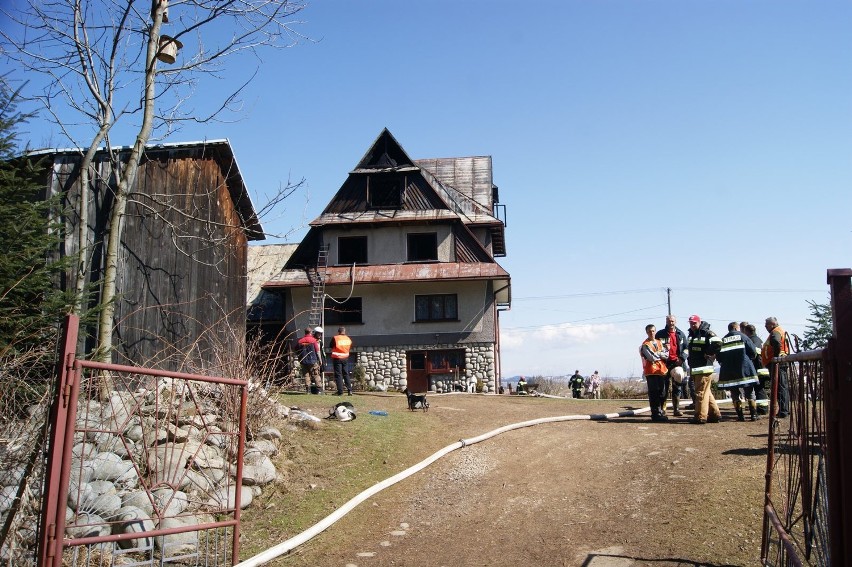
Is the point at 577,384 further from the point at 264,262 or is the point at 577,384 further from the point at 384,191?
the point at 264,262

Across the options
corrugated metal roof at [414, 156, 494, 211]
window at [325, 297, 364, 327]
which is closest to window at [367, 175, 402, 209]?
corrugated metal roof at [414, 156, 494, 211]

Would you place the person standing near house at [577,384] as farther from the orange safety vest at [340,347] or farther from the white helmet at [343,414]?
the white helmet at [343,414]

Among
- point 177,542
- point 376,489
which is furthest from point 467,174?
point 177,542

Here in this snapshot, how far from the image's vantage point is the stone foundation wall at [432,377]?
1128 inches

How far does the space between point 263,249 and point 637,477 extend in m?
29.0

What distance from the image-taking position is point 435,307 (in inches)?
1161

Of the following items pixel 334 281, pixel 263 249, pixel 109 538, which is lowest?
pixel 109 538

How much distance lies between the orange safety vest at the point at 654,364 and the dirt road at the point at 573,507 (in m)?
1.51

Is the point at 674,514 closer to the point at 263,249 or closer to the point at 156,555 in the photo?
the point at 156,555

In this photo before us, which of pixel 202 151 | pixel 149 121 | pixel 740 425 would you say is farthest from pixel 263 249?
pixel 740 425

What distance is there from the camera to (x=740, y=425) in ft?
42.5

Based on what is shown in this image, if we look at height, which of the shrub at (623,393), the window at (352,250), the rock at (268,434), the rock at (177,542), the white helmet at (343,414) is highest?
the window at (352,250)

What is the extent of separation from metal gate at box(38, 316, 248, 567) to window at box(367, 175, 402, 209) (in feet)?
68.6

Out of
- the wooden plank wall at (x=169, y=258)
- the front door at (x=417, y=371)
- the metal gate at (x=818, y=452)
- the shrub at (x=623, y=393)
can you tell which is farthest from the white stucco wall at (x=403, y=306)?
the metal gate at (x=818, y=452)
